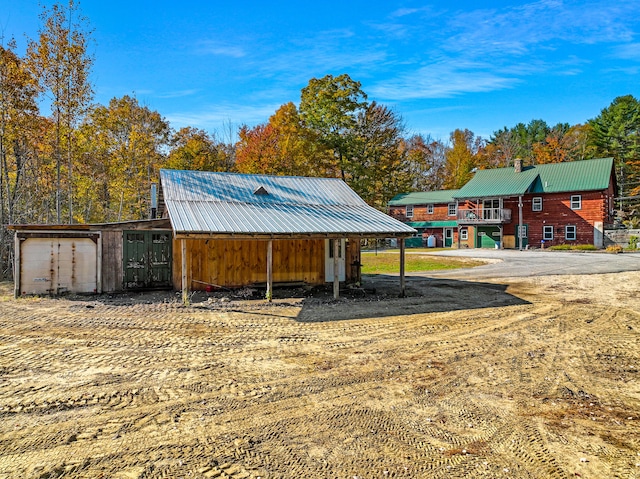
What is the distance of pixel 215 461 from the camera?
3740mm

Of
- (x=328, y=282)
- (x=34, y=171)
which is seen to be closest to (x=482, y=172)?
(x=328, y=282)

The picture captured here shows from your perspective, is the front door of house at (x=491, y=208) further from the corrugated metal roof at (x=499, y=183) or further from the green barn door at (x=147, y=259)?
the green barn door at (x=147, y=259)

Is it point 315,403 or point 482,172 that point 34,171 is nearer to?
point 315,403

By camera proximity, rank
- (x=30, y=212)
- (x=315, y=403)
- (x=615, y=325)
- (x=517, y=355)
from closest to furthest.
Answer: (x=315, y=403) → (x=517, y=355) → (x=615, y=325) → (x=30, y=212)

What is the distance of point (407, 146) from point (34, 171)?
4544 cm

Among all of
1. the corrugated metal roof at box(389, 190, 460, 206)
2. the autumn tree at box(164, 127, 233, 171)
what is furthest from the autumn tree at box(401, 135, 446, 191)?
the autumn tree at box(164, 127, 233, 171)

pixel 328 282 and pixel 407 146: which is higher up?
pixel 407 146

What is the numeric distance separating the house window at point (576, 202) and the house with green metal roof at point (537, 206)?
35 millimetres

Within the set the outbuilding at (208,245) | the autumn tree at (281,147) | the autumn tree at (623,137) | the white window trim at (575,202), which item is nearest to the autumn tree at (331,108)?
the autumn tree at (281,147)

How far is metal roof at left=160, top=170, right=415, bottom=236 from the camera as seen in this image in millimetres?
11234

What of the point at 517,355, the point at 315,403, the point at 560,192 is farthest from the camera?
the point at 560,192

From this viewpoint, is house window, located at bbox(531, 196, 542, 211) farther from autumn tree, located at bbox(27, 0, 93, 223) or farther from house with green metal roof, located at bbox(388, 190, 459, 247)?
autumn tree, located at bbox(27, 0, 93, 223)

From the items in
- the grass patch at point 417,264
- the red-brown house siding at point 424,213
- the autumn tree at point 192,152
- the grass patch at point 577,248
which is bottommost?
the grass patch at point 417,264

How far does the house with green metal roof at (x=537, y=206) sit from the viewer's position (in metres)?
33.6
